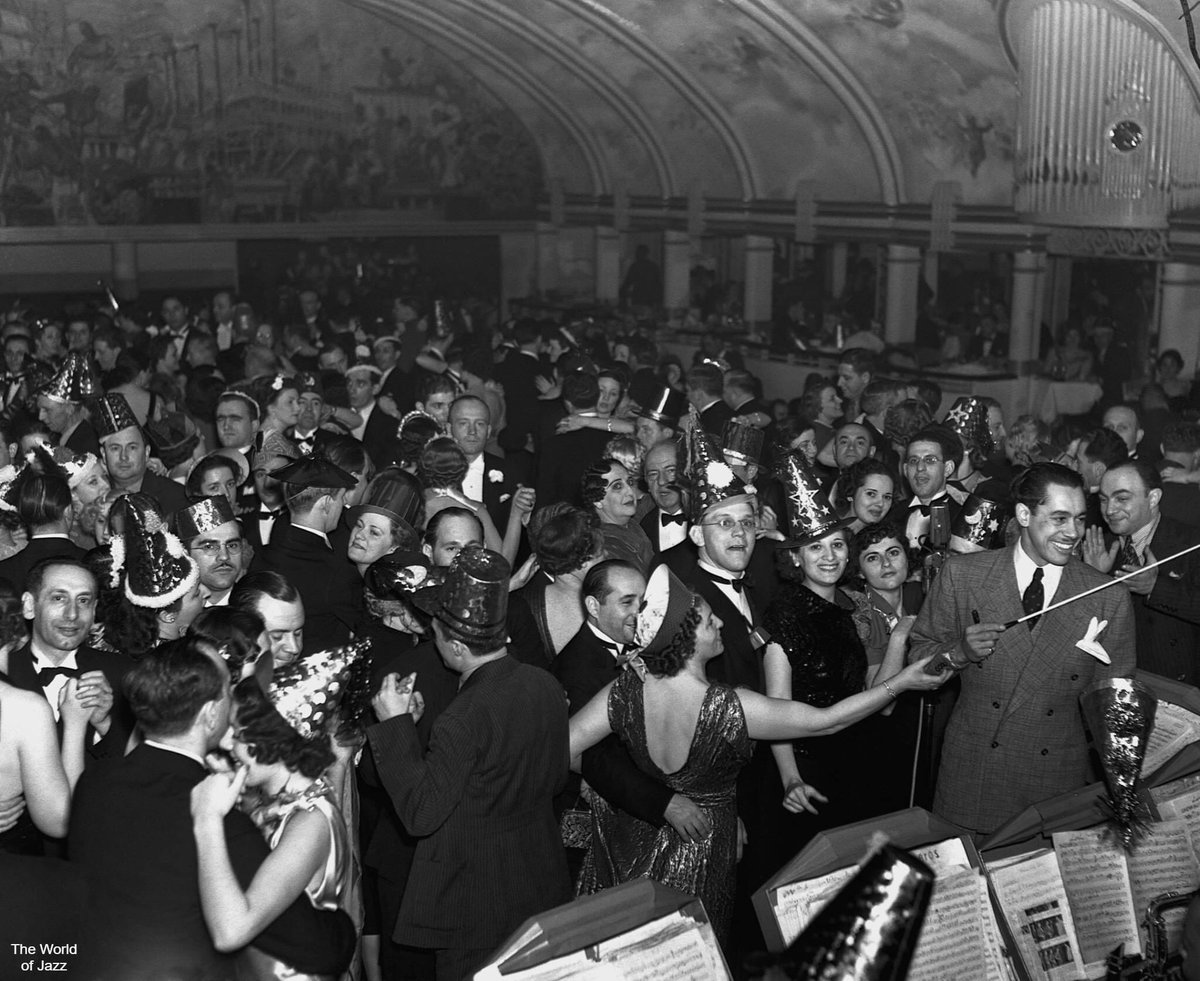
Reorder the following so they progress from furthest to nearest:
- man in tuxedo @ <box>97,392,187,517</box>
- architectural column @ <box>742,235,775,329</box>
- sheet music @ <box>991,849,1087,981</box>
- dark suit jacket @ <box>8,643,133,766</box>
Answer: architectural column @ <box>742,235,775,329</box> → man in tuxedo @ <box>97,392,187,517</box> → dark suit jacket @ <box>8,643,133,766</box> → sheet music @ <box>991,849,1087,981</box>

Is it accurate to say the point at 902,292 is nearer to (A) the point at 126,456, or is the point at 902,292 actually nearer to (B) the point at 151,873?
(A) the point at 126,456

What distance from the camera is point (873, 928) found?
271cm

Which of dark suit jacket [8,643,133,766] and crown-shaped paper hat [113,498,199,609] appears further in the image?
crown-shaped paper hat [113,498,199,609]

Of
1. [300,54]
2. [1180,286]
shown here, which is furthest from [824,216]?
[300,54]

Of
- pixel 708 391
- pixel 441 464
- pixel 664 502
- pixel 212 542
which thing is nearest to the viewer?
pixel 212 542

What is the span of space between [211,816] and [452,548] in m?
2.62

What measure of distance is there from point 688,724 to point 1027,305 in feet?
42.5

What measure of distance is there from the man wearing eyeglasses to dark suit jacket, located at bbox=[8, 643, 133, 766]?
0.93 m

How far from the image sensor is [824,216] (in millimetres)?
18844

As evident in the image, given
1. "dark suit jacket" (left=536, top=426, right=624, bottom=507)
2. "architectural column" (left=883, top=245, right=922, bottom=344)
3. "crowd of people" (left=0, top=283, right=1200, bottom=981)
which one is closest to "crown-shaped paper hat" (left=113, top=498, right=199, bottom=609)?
"crowd of people" (left=0, top=283, right=1200, bottom=981)

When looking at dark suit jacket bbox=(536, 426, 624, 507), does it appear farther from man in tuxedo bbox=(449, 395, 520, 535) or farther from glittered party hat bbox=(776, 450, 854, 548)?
glittered party hat bbox=(776, 450, 854, 548)

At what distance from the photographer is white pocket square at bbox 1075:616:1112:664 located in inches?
188

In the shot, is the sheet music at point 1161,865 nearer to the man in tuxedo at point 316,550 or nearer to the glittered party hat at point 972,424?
the man in tuxedo at point 316,550

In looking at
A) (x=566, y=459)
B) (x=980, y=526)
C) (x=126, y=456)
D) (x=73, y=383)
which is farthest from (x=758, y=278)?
(x=980, y=526)
